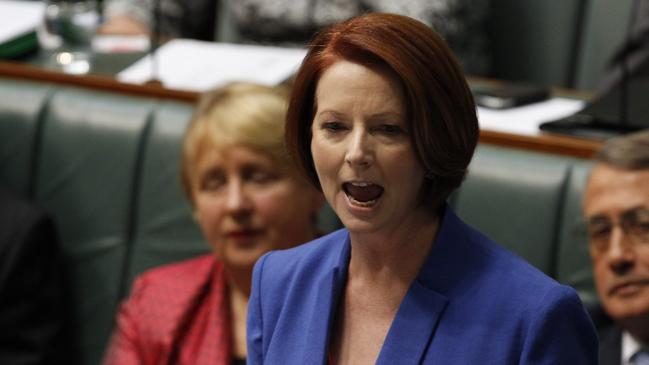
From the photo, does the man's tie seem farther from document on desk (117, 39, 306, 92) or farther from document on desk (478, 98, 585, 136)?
document on desk (117, 39, 306, 92)

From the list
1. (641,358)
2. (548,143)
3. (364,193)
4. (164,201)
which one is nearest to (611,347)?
(641,358)

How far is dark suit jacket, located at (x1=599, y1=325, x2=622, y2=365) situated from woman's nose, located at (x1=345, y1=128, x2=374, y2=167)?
0.87 metres

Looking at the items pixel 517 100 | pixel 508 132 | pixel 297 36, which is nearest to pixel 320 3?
pixel 297 36

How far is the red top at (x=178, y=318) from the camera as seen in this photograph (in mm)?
2014

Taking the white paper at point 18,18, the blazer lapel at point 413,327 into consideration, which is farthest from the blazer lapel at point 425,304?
the white paper at point 18,18

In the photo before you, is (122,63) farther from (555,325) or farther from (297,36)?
(555,325)

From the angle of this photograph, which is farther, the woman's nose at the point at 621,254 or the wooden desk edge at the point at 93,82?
the wooden desk edge at the point at 93,82

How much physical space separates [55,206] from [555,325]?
1662mm

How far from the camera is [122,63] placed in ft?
9.01

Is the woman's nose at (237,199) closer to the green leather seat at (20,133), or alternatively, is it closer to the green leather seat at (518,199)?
the green leather seat at (518,199)

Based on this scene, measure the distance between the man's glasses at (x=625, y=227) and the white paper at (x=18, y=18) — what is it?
162 centimetres

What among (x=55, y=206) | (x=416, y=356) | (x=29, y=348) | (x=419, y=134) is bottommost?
(x=29, y=348)

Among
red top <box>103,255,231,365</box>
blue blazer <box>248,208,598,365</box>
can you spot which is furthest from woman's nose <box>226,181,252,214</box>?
blue blazer <box>248,208,598,365</box>

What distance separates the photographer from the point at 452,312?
3.42ft
